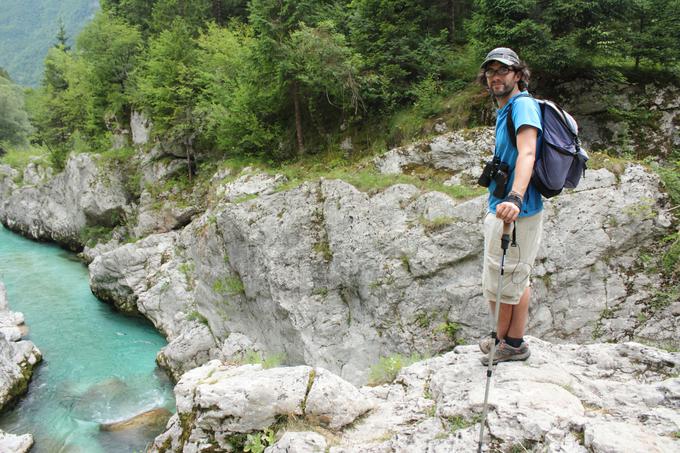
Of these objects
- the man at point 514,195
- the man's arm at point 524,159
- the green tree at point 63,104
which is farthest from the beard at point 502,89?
the green tree at point 63,104

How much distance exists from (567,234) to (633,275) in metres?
1.50

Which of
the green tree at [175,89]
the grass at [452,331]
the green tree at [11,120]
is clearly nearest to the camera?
the grass at [452,331]

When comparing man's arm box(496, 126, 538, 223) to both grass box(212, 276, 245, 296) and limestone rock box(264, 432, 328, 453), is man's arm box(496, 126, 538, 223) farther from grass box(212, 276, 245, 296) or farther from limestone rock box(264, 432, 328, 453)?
grass box(212, 276, 245, 296)

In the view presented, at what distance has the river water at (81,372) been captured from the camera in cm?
1212

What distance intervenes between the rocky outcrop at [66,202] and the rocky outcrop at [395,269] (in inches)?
601

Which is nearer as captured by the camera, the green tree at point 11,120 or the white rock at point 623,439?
the white rock at point 623,439

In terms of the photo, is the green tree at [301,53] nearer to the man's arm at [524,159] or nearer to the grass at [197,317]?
the grass at [197,317]

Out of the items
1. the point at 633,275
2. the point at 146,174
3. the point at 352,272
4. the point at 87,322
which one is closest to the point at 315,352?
the point at 352,272

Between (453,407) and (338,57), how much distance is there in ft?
42.6

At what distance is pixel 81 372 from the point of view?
→ 597 inches

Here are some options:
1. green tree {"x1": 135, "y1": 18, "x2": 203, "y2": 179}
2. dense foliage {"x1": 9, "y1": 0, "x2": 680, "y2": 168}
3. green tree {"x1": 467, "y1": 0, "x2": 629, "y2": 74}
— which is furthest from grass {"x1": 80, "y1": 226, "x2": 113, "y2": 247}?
green tree {"x1": 467, "y1": 0, "x2": 629, "y2": 74}

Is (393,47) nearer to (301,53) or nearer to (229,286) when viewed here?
(301,53)

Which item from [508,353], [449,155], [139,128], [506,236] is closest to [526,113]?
[506,236]

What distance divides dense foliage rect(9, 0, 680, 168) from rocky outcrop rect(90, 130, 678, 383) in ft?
11.9
